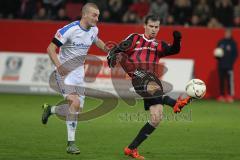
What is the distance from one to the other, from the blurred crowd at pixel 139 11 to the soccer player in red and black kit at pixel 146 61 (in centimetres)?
1083

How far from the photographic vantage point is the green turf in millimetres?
10070

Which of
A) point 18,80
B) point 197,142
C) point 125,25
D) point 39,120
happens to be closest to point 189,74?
point 125,25

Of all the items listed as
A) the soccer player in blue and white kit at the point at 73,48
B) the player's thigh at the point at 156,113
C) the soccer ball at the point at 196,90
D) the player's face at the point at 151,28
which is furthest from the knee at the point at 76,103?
the soccer ball at the point at 196,90

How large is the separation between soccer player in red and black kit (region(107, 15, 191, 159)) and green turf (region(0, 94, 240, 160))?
0.75 m

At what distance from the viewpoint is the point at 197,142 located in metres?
11.6

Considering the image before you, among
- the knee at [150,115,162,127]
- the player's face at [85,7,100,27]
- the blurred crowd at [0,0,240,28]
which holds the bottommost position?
the knee at [150,115,162,127]

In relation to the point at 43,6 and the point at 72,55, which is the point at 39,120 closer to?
the point at 72,55

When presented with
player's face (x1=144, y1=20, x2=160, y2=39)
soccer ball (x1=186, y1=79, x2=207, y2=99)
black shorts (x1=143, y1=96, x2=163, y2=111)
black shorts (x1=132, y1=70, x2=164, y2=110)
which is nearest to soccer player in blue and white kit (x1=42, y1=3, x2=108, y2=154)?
player's face (x1=144, y1=20, x2=160, y2=39)

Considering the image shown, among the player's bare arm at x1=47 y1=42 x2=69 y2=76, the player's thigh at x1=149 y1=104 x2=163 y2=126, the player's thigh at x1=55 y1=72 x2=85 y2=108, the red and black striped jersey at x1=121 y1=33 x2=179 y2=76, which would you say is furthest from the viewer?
the player's thigh at x1=55 y1=72 x2=85 y2=108

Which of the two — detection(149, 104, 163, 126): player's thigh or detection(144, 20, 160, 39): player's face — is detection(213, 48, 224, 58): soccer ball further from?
detection(149, 104, 163, 126): player's thigh

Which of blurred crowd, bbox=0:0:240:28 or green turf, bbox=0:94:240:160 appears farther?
blurred crowd, bbox=0:0:240:28

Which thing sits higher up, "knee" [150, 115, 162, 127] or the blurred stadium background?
the blurred stadium background

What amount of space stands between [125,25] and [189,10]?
2469mm

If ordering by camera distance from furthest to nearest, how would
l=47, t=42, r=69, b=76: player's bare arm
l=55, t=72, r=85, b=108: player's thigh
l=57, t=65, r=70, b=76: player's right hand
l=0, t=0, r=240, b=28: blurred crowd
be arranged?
l=0, t=0, r=240, b=28: blurred crowd → l=55, t=72, r=85, b=108: player's thigh → l=57, t=65, r=70, b=76: player's right hand → l=47, t=42, r=69, b=76: player's bare arm
